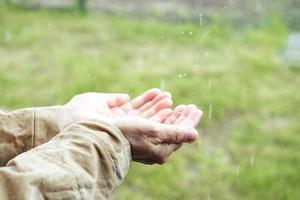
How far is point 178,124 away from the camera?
5.37ft

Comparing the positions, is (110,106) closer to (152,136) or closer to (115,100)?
(115,100)

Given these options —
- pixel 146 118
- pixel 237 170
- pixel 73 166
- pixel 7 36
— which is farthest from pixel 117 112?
pixel 7 36

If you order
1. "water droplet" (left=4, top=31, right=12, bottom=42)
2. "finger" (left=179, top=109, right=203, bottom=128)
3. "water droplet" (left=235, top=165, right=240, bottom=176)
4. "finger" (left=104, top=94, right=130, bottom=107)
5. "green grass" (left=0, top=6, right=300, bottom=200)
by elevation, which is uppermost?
"finger" (left=179, top=109, right=203, bottom=128)

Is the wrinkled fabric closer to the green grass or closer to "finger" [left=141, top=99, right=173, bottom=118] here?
"finger" [left=141, top=99, right=173, bottom=118]

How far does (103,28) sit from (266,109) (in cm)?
168

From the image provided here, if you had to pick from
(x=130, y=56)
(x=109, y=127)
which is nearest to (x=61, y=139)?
(x=109, y=127)

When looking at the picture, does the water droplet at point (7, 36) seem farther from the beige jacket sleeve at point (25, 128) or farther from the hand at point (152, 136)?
the hand at point (152, 136)

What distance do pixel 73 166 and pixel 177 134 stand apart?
1.38 feet

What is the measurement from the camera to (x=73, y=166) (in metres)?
1.19

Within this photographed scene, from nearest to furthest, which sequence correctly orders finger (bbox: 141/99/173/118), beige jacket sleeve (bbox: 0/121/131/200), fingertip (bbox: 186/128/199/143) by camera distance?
1. beige jacket sleeve (bbox: 0/121/131/200)
2. fingertip (bbox: 186/128/199/143)
3. finger (bbox: 141/99/173/118)

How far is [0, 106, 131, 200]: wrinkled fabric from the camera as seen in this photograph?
112 centimetres

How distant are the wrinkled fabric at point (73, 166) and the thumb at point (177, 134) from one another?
175mm

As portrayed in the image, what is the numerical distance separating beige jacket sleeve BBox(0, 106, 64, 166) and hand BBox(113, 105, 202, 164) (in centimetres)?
27

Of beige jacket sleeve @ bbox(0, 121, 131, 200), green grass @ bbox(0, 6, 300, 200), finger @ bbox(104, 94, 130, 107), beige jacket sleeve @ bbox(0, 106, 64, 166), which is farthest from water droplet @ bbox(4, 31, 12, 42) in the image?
beige jacket sleeve @ bbox(0, 121, 131, 200)
